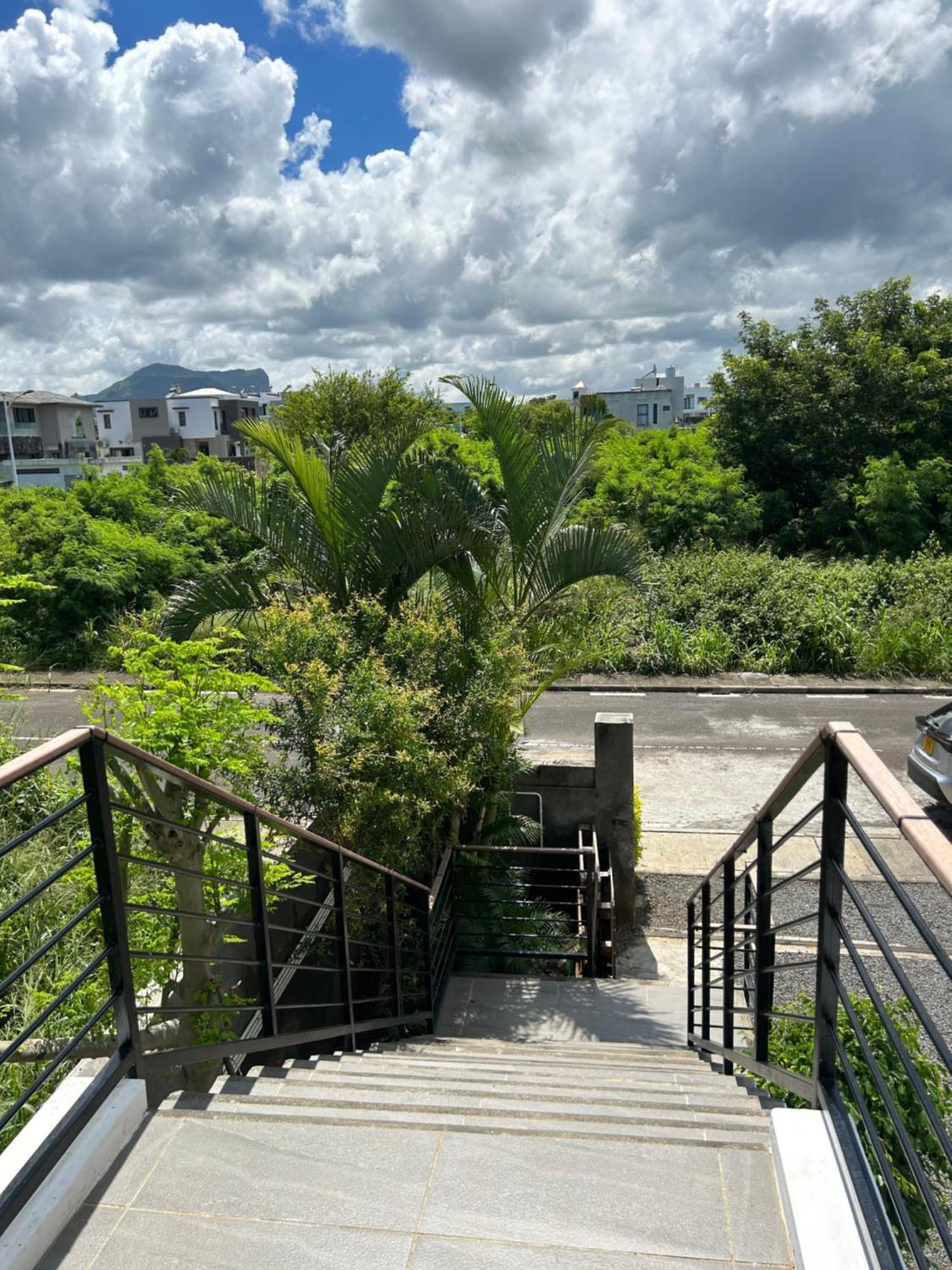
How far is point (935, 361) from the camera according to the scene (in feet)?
73.9

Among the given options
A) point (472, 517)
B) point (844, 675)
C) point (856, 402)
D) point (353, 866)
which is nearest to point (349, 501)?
point (472, 517)

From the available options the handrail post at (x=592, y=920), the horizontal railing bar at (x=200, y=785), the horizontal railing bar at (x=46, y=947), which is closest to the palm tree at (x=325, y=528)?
the handrail post at (x=592, y=920)

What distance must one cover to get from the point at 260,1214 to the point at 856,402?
24005 millimetres

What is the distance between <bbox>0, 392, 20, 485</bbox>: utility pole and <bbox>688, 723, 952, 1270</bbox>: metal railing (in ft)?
181

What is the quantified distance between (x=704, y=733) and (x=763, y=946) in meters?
10.1

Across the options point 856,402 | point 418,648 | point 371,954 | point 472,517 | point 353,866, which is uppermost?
point 856,402

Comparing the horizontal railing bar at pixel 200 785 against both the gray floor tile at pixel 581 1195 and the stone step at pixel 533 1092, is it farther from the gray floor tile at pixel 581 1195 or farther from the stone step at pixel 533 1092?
the gray floor tile at pixel 581 1195

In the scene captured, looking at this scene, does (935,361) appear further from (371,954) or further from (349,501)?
(371,954)

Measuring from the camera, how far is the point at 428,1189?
2.39m

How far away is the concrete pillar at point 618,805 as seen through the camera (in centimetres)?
845

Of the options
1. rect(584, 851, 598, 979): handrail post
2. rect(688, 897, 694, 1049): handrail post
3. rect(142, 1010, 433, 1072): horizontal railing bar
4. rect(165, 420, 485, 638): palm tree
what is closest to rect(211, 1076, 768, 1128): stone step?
rect(142, 1010, 433, 1072): horizontal railing bar

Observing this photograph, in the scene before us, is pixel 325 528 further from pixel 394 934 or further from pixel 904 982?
pixel 904 982

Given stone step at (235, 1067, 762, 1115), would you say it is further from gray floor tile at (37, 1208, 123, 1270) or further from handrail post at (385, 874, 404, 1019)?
handrail post at (385, 874, 404, 1019)

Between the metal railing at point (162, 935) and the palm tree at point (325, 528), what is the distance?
2.19m
